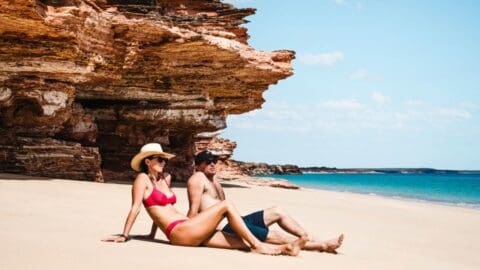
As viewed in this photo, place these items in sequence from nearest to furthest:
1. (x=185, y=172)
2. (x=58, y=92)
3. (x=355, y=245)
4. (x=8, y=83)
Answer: (x=355, y=245) < (x=8, y=83) < (x=58, y=92) < (x=185, y=172)

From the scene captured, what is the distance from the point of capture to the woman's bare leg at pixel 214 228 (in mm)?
6105

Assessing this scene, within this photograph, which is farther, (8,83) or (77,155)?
(77,155)

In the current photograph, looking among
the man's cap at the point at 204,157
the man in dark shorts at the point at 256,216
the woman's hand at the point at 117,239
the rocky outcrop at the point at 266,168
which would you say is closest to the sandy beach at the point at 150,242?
the woman's hand at the point at 117,239

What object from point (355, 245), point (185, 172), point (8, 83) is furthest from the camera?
point (185, 172)

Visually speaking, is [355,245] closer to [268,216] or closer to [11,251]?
[268,216]

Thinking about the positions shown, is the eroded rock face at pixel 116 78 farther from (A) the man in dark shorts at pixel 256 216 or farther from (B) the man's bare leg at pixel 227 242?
(B) the man's bare leg at pixel 227 242

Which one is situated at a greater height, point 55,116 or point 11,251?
point 55,116

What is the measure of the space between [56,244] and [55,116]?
10.4 meters

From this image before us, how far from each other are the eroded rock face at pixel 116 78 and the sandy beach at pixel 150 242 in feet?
7.26

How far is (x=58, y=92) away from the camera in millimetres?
15148

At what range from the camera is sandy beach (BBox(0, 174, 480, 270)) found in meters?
5.14

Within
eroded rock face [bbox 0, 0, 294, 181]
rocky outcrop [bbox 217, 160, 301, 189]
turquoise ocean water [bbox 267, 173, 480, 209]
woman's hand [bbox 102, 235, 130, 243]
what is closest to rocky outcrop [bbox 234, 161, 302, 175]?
turquoise ocean water [bbox 267, 173, 480, 209]

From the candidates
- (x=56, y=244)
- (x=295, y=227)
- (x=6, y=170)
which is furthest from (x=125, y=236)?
(x=6, y=170)

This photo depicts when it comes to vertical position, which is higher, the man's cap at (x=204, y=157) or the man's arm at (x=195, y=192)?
the man's cap at (x=204, y=157)
